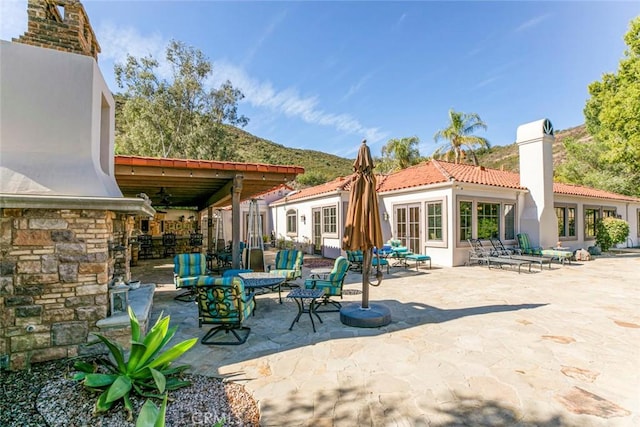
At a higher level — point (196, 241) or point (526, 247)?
point (196, 241)

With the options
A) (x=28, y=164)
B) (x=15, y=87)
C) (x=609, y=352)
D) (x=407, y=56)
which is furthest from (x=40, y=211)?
(x=407, y=56)

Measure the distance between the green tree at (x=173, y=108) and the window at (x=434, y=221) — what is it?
15.3 m

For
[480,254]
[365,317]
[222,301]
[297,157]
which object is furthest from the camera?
[297,157]

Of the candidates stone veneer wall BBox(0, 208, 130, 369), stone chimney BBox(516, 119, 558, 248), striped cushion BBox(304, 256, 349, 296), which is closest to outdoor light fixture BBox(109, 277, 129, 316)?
stone veneer wall BBox(0, 208, 130, 369)

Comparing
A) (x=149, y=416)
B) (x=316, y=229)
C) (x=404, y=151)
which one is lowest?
(x=149, y=416)

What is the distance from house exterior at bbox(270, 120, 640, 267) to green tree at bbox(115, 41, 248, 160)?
10.5 meters

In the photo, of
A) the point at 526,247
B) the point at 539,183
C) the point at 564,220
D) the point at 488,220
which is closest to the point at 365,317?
the point at 488,220

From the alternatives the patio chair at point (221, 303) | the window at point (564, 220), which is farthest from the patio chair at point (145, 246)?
the window at point (564, 220)

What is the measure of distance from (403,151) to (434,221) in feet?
54.9

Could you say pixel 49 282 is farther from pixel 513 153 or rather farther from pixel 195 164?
pixel 513 153

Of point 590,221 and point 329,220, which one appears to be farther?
point 590,221

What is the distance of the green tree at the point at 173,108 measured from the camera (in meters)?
19.9

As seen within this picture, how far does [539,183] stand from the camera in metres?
12.4

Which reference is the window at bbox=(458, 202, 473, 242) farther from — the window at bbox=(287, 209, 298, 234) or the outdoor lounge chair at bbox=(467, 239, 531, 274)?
the window at bbox=(287, 209, 298, 234)
